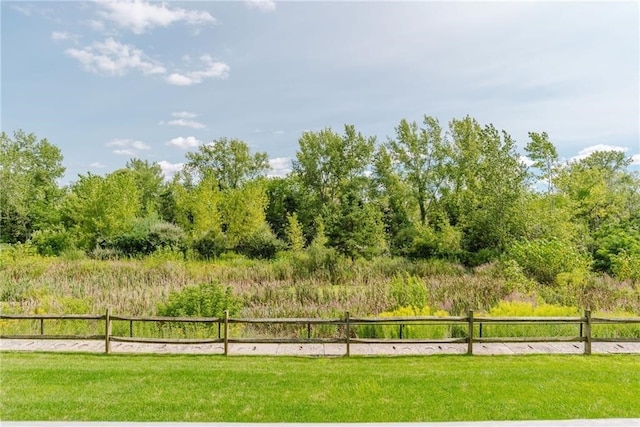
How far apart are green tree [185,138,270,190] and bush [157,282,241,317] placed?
30617mm

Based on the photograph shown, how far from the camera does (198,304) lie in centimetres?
970

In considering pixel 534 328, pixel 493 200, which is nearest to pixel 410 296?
pixel 534 328

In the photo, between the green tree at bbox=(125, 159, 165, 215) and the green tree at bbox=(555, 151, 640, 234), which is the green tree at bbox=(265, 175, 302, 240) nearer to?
the green tree at bbox=(125, 159, 165, 215)

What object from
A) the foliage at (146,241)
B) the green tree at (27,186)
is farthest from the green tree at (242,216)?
the green tree at (27,186)

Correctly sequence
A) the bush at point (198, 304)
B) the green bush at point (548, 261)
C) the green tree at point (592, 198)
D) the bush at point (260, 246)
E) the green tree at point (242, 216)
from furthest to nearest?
the bush at point (260, 246) → the green tree at point (242, 216) → the green tree at point (592, 198) → the green bush at point (548, 261) → the bush at point (198, 304)

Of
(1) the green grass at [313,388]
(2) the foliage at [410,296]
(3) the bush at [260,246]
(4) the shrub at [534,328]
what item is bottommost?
(1) the green grass at [313,388]

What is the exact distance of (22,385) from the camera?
20.4 feet

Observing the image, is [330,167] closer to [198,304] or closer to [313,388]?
[198,304]

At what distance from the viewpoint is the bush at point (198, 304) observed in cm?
963

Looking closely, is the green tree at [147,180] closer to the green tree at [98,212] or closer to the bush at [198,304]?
the green tree at [98,212]

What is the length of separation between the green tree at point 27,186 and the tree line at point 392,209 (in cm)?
13

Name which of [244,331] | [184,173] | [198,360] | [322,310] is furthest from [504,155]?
[184,173]

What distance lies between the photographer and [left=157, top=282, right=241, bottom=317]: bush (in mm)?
9630

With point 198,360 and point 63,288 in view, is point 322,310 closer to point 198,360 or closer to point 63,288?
point 198,360
